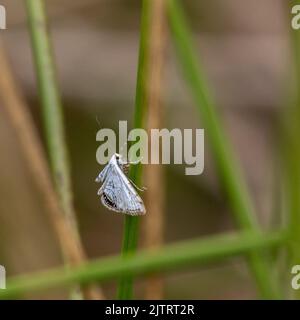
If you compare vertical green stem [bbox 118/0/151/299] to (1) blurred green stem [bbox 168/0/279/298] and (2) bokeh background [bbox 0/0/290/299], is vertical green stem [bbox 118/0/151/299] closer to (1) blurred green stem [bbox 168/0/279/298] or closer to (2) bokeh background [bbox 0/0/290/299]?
(1) blurred green stem [bbox 168/0/279/298]

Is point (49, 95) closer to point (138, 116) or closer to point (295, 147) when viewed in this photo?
point (138, 116)

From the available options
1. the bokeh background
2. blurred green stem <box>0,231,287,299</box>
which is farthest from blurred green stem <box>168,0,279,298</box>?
the bokeh background

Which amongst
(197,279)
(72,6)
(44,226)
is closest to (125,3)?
(72,6)

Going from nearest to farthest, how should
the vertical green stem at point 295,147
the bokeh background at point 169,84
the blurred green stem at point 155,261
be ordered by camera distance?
1. the vertical green stem at point 295,147
2. the blurred green stem at point 155,261
3. the bokeh background at point 169,84

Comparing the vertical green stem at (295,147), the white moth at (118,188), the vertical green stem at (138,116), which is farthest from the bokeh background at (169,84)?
the vertical green stem at (295,147)

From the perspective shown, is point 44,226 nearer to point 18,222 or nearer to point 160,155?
point 18,222

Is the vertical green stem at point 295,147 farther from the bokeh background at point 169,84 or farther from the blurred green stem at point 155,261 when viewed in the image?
the bokeh background at point 169,84
